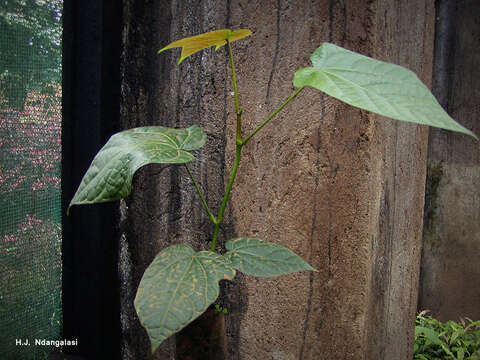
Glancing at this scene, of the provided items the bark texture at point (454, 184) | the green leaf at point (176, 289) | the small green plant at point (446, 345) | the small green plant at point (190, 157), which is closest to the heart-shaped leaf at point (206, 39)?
the small green plant at point (190, 157)

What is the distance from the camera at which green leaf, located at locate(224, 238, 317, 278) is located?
21.2 inches

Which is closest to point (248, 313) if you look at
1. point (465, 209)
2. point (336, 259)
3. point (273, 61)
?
point (336, 259)

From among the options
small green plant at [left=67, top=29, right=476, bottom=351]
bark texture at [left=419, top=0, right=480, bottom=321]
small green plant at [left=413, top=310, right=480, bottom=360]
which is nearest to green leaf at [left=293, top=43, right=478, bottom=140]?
small green plant at [left=67, top=29, right=476, bottom=351]

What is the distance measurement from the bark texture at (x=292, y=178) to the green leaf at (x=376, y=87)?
8.4 inches

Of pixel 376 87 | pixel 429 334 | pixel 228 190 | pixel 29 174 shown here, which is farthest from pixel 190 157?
pixel 429 334

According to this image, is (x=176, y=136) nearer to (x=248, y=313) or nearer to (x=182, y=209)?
(x=182, y=209)

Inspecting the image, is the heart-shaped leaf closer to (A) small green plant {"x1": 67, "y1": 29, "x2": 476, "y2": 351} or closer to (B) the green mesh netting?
(A) small green plant {"x1": 67, "y1": 29, "x2": 476, "y2": 351}

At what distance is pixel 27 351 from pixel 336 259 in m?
0.83

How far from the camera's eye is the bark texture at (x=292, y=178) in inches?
27.4

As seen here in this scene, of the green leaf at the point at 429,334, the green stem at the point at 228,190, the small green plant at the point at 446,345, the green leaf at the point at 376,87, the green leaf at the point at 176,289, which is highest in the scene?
the green leaf at the point at 376,87

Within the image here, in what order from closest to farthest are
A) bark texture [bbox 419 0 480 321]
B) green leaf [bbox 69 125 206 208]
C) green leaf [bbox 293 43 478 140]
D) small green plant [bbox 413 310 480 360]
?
green leaf [bbox 293 43 478 140]
green leaf [bbox 69 125 206 208]
small green plant [bbox 413 310 480 360]
bark texture [bbox 419 0 480 321]

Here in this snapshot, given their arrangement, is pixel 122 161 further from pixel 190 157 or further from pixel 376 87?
pixel 376 87

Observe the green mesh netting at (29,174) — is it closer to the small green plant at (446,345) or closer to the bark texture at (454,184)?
the small green plant at (446,345)

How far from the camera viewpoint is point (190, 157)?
0.56 m
